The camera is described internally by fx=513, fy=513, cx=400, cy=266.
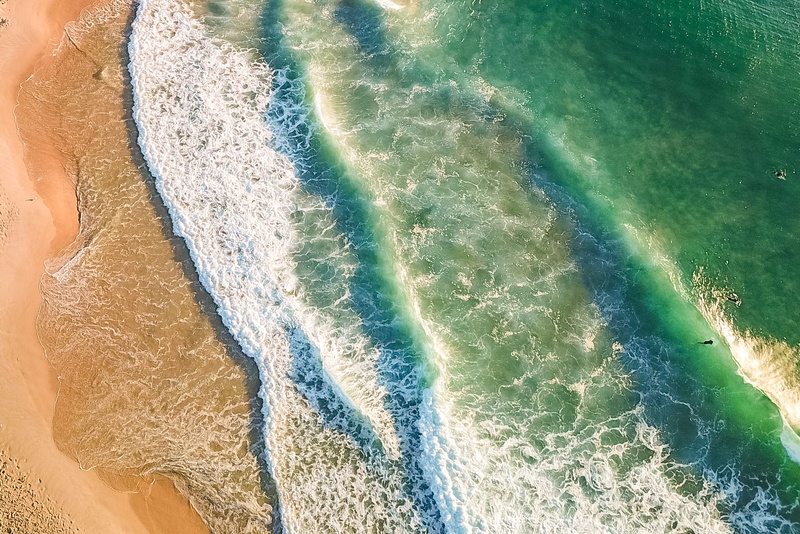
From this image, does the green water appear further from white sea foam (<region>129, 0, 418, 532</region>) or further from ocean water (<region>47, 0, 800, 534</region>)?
white sea foam (<region>129, 0, 418, 532</region>)

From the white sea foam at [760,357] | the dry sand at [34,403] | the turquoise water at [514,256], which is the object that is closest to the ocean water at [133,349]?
the dry sand at [34,403]

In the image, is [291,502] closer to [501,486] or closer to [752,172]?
[501,486]

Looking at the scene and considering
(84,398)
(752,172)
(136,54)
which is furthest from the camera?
(136,54)

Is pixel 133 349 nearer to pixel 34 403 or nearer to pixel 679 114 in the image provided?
pixel 34 403

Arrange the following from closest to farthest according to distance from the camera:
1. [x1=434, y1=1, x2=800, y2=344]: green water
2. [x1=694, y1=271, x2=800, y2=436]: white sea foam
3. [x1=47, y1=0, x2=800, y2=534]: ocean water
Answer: [x1=47, y1=0, x2=800, y2=534]: ocean water
[x1=694, y1=271, x2=800, y2=436]: white sea foam
[x1=434, y1=1, x2=800, y2=344]: green water

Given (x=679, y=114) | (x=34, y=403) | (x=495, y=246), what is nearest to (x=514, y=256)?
(x=495, y=246)

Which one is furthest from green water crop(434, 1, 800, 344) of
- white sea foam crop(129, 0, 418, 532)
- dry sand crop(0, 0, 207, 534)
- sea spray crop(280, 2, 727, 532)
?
dry sand crop(0, 0, 207, 534)

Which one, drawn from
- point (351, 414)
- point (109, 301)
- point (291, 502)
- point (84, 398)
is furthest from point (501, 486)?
point (109, 301)
